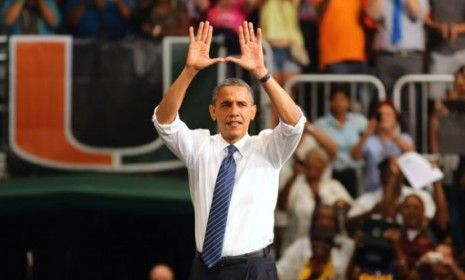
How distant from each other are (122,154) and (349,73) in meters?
1.66

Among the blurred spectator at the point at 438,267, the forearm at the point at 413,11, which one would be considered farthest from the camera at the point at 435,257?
the forearm at the point at 413,11

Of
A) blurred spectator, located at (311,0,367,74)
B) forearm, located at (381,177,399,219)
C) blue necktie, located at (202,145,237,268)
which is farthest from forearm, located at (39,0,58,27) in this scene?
blue necktie, located at (202,145,237,268)

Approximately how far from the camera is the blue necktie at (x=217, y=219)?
4.16m

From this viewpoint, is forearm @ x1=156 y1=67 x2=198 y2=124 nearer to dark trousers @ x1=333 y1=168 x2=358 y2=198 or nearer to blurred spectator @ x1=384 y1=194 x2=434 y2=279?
dark trousers @ x1=333 y1=168 x2=358 y2=198

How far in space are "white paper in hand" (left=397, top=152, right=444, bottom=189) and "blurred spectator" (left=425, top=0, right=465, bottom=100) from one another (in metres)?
0.45

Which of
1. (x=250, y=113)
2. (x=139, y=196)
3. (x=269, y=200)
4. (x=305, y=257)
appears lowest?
(x=305, y=257)

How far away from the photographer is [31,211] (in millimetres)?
7566

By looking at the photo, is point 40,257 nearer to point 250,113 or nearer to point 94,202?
point 94,202

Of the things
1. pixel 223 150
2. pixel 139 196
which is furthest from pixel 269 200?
pixel 139 196

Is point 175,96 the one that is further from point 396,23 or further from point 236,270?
point 396,23

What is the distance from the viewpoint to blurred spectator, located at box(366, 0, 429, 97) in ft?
25.5

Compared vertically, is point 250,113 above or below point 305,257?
above

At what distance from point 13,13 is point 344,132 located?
243 cm

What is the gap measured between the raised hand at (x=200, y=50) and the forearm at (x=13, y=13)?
383 centimetres
